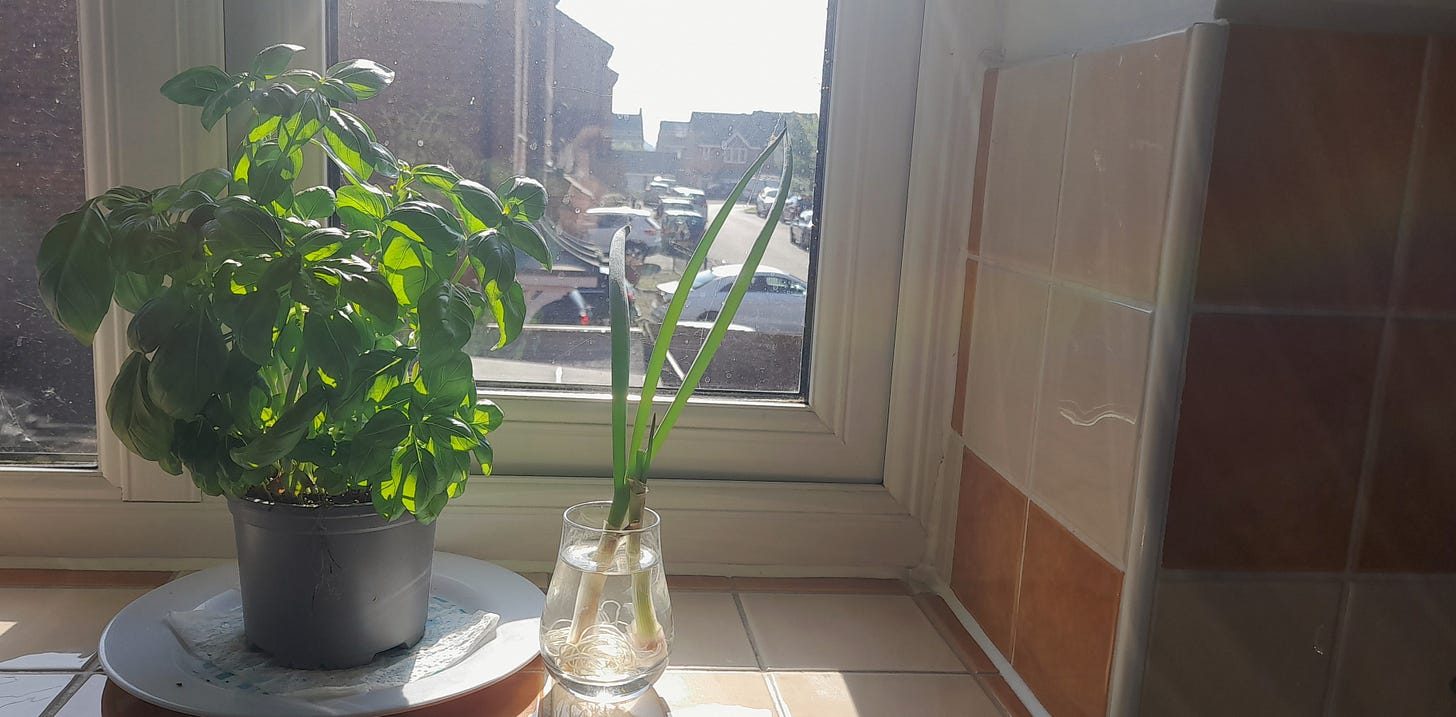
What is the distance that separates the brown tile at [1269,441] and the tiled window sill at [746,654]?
A: 0.25 metres

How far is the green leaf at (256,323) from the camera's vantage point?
2.00 feet

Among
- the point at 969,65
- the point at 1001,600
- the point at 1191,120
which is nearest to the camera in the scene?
the point at 1191,120

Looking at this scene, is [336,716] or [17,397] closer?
[336,716]

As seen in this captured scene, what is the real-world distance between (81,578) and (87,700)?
26cm

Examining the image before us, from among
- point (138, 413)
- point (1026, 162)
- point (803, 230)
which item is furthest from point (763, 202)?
point (138, 413)

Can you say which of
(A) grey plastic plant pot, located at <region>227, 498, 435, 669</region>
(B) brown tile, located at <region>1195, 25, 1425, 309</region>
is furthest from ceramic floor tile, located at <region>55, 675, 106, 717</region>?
(B) brown tile, located at <region>1195, 25, 1425, 309</region>

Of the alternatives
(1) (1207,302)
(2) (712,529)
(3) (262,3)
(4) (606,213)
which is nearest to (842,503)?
(2) (712,529)

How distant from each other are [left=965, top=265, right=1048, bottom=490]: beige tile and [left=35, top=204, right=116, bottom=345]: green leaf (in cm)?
64

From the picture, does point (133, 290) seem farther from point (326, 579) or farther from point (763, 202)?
point (763, 202)

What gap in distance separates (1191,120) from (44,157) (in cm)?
94

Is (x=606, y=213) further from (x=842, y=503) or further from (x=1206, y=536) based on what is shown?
(x=1206, y=536)

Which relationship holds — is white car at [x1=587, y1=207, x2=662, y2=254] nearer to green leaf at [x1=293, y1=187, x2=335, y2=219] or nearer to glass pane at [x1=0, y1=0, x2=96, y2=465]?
green leaf at [x1=293, y1=187, x2=335, y2=219]

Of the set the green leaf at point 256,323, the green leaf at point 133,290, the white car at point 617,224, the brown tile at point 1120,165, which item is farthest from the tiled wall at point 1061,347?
the green leaf at point 133,290

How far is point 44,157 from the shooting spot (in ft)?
3.16
